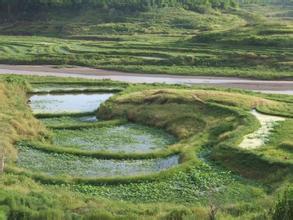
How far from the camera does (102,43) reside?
272 feet

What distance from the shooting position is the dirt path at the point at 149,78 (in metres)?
53.2

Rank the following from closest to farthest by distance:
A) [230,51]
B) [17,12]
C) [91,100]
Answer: [91,100]
[230,51]
[17,12]

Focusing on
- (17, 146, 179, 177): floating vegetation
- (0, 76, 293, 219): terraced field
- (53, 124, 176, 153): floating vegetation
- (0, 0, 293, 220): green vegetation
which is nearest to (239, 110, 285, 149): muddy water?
(0, 76, 293, 219): terraced field

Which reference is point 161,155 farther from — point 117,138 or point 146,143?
point 117,138

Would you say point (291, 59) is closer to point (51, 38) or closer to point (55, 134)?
point (55, 134)

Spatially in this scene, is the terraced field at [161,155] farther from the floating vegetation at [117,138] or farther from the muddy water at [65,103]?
the muddy water at [65,103]

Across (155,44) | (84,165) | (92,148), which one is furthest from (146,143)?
A: (155,44)

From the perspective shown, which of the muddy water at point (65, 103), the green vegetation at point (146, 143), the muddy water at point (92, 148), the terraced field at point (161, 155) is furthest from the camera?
the muddy water at point (65, 103)

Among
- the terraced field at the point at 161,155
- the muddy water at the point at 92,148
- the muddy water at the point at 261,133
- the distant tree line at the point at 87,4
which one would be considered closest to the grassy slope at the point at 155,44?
the distant tree line at the point at 87,4

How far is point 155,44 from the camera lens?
257ft

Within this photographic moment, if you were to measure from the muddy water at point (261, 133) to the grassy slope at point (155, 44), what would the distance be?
2589 cm

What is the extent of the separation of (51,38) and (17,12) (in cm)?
1780

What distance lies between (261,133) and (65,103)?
59.4 ft

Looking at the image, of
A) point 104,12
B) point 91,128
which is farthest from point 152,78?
point 104,12
